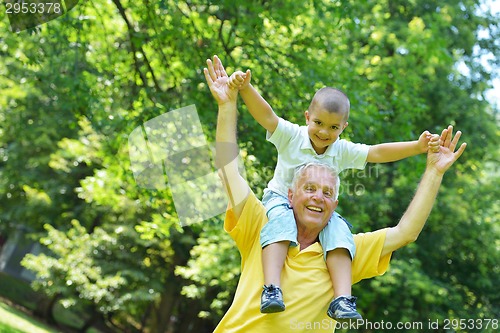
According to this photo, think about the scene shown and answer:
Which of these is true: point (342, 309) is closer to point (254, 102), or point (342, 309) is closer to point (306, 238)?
point (306, 238)

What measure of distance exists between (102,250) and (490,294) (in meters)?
9.33

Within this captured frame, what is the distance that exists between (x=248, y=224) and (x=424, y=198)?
73cm

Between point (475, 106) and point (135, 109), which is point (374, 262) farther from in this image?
point (475, 106)

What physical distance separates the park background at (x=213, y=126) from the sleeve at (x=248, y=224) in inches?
201

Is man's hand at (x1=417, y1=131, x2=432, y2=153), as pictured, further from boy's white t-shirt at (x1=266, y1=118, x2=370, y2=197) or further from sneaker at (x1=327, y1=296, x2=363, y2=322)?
sneaker at (x1=327, y1=296, x2=363, y2=322)

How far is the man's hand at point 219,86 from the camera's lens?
117 inches

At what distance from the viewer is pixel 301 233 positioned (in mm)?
3113

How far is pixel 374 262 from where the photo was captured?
3.10 metres

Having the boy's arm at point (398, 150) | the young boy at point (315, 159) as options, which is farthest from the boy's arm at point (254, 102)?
the boy's arm at point (398, 150)

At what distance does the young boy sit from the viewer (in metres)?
2.92

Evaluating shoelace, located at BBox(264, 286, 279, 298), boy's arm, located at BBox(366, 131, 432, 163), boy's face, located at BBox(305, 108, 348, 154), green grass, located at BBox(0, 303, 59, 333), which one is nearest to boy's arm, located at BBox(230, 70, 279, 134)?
boy's face, located at BBox(305, 108, 348, 154)

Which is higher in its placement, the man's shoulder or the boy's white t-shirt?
the boy's white t-shirt

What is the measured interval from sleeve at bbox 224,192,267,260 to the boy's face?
1.71 feet

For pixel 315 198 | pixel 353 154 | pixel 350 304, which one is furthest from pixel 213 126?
pixel 350 304
